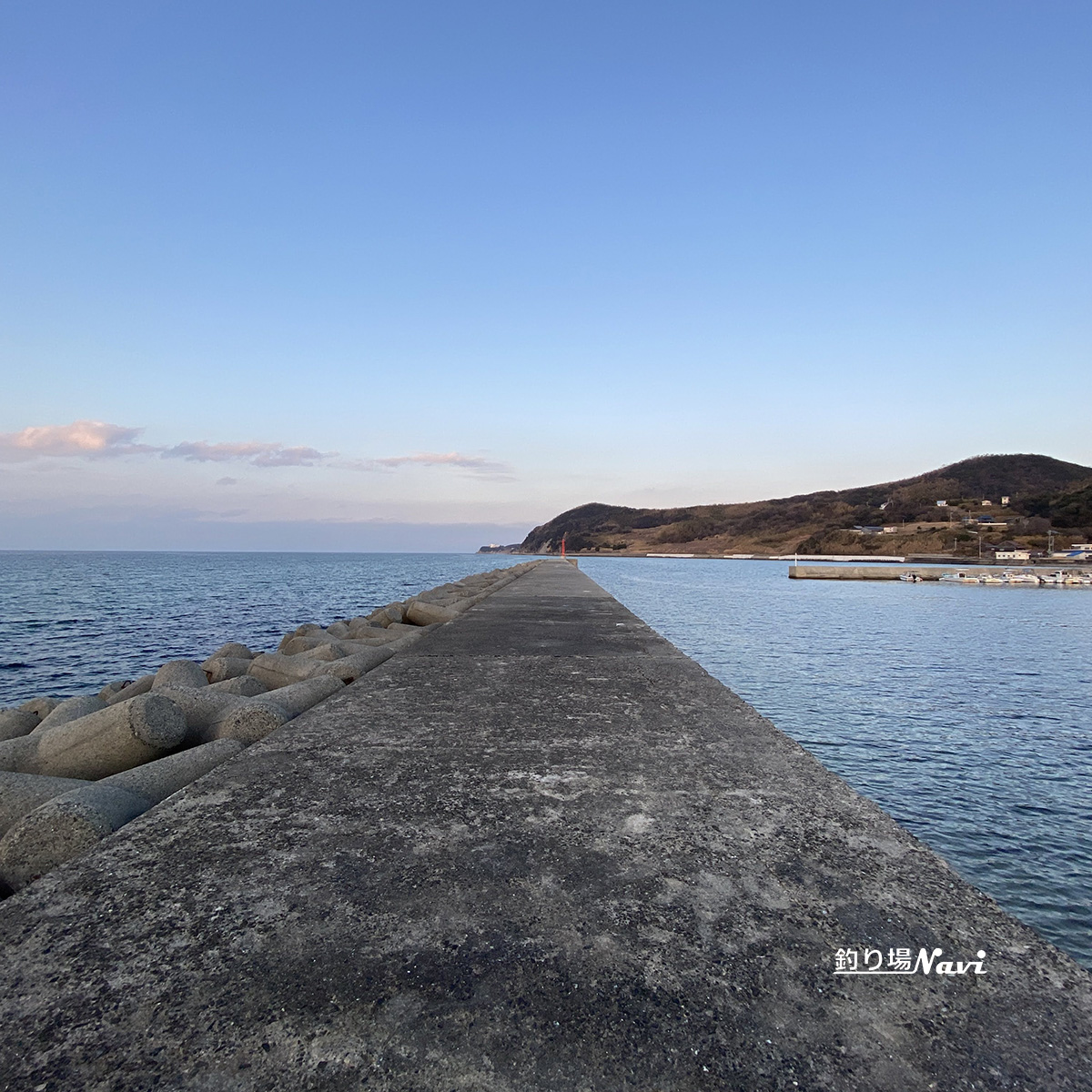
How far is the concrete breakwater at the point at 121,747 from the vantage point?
203 centimetres

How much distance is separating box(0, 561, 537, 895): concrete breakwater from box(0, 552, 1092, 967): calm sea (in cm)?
420

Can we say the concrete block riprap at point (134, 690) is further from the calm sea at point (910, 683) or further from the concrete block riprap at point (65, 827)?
the concrete block riprap at point (65, 827)

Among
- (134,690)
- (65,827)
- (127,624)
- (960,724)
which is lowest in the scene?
(127,624)

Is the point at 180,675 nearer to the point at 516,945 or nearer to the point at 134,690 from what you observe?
the point at 134,690

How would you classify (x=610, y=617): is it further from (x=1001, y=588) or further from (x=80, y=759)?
(x=1001, y=588)

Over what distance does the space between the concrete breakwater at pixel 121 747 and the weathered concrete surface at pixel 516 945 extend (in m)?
0.20

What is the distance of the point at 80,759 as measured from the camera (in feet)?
10.6

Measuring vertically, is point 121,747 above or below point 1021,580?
above

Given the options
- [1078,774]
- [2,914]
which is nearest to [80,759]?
[2,914]

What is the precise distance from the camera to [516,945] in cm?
147

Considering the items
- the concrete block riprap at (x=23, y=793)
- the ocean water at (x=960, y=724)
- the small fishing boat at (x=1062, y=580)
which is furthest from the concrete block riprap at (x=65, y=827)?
the small fishing boat at (x=1062, y=580)

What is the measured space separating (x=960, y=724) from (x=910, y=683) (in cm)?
233

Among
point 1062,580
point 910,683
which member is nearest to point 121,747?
point 910,683

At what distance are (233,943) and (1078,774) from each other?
21.9ft
